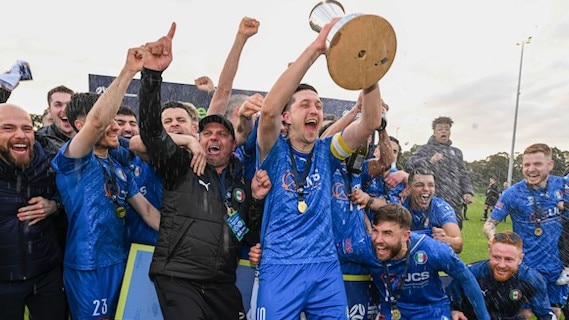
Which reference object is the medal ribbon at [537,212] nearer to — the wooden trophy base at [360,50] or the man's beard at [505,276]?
the man's beard at [505,276]

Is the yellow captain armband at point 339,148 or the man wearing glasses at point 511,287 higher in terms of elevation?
the yellow captain armband at point 339,148

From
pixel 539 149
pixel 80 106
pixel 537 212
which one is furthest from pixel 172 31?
pixel 537 212

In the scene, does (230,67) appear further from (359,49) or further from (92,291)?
(92,291)

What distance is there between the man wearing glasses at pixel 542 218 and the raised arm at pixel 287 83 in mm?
4166

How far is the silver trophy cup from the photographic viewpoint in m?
2.61

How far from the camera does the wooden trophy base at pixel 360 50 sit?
8.56ft

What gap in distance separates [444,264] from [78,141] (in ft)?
9.40

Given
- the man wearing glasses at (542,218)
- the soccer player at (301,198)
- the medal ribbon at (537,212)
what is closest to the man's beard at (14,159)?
the soccer player at (301,198)

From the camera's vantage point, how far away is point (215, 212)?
10.7ft

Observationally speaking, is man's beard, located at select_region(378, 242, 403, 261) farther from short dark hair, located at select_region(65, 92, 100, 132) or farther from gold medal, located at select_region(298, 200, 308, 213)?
short dark hair, located at select_region(65, 92, 100, 132)

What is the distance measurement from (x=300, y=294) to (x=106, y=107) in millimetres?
1704

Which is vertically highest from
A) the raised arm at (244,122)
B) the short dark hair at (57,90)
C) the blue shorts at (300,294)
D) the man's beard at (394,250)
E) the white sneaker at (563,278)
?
the short dark hair at (57,90)

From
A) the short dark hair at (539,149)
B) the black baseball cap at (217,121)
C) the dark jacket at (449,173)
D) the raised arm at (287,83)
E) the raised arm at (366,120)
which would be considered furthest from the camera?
the dark jacket at (449,173)

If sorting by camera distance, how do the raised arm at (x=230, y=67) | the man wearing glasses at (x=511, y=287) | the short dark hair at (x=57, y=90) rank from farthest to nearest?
1. the short dark hair at (x=57, y=90)
2. the man wearing glasses at (x=511, y=287)
3. the raised arm at (x=230, y=67)
